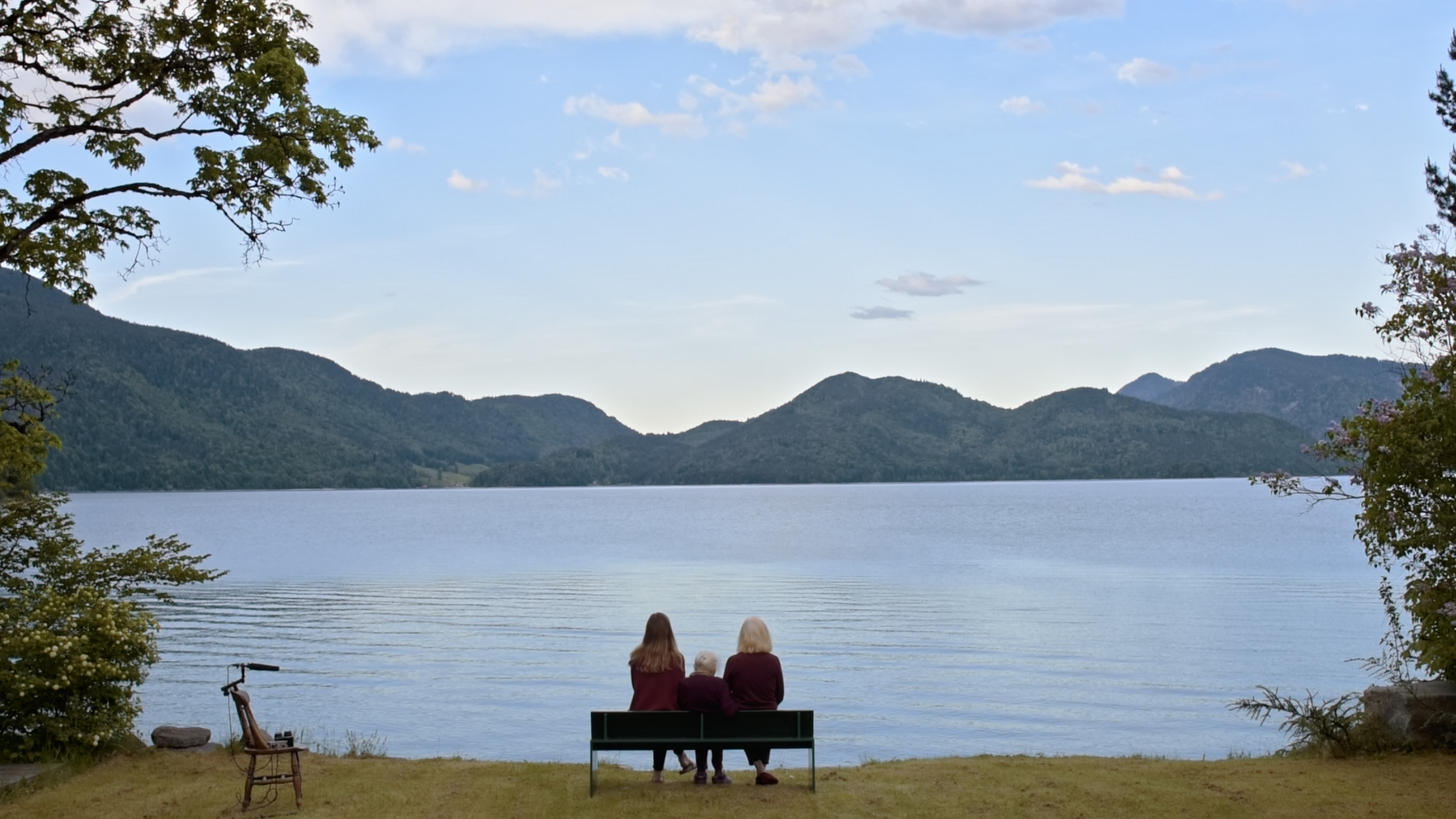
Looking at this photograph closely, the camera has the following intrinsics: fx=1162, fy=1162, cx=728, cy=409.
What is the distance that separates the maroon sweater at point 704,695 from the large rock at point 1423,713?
20.5 ft

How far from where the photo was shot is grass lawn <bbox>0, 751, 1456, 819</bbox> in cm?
904

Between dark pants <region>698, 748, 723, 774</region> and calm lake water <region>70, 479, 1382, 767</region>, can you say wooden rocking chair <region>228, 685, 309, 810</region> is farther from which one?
calm lake water <region>70, 479, 1382, 767</region>

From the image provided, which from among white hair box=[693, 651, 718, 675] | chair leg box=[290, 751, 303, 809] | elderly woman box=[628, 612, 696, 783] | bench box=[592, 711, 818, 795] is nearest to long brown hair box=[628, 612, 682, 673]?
elderly woman box=[628, 612, 696, 783]

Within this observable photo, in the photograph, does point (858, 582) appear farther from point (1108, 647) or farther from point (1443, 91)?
point (1443, 91)

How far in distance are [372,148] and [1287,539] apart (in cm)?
7263

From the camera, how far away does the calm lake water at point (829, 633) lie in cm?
1927

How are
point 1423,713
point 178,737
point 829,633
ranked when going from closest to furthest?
1. point 1423,713
2. point 178,737
3. point 829,633

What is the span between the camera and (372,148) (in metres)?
11.9

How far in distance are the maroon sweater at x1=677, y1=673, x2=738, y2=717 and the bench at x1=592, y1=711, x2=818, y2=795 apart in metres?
0.10

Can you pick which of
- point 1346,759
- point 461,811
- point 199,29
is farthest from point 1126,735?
point 199,29

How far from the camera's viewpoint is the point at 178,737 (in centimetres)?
1179

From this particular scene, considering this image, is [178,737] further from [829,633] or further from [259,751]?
[829,633]

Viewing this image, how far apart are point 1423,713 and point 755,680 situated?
6.20 m

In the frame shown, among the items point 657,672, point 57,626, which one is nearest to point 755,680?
point 657,672
